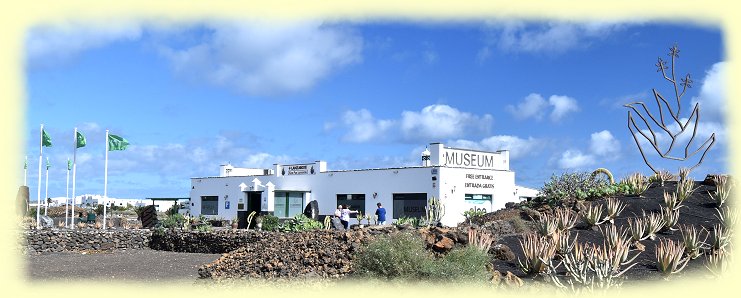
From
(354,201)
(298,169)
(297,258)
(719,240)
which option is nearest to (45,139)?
Result: (298,169)

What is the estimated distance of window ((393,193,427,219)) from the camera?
32531 mm

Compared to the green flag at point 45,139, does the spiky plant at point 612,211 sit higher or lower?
lower

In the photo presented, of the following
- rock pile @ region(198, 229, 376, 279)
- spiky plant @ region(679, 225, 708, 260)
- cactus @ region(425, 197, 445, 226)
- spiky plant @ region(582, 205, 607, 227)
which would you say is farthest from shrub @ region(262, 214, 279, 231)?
spiky plant @ region(679, 225, 708, 260)

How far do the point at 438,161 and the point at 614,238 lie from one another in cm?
1886

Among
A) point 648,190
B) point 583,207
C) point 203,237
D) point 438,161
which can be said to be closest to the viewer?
point 583,207

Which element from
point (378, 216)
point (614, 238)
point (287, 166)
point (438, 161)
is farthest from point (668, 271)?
point (287, 166)

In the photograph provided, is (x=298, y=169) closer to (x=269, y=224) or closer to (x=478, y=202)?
(x=478, y=202)

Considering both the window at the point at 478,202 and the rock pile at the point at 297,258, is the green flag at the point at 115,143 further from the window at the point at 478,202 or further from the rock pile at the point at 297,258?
the rock pile at the point at 297,258

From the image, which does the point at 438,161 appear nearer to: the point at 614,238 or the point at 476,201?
the point at 476,201

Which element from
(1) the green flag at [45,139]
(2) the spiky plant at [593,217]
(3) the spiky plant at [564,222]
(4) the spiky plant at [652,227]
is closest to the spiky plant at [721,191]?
(4) the spiky plant at [652,227]

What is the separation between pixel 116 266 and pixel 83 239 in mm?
7792

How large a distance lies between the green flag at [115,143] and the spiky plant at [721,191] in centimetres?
2346

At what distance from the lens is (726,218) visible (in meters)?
16.3

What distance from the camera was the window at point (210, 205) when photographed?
1767 inches
